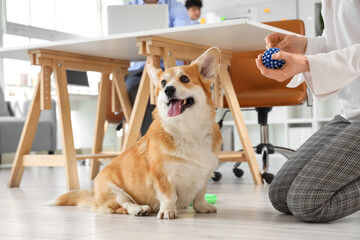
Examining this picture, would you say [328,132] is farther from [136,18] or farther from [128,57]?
[128,57]

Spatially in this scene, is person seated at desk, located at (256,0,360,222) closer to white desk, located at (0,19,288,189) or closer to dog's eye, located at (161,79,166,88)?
dog's eye, located at (161,79,166,88)

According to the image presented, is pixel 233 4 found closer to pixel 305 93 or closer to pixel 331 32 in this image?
pixel 305 93

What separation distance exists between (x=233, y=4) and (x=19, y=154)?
418 cm

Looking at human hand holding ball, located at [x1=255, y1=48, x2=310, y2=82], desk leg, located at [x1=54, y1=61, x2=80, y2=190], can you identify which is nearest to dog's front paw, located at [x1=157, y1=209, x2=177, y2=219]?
human hand holding ball, located at [x1=255, y1=48, x2=310, y2=82]

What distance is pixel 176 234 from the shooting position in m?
1.27

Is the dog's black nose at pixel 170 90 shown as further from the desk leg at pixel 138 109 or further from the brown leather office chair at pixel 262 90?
the brown leather office chair at pixel 262 90

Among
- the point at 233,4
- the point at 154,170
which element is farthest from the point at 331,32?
the point at 233,4

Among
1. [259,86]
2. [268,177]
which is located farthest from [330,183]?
[259,86]

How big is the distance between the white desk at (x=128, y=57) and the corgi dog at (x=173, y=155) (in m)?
0.68

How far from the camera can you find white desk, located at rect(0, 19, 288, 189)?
7.77 ft

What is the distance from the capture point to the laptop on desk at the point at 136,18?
283cm

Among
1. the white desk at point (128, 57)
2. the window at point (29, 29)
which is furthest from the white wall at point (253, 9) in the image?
the white desk at point (128, 57)

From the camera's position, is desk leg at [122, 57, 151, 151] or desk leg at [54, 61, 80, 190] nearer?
desk leg at [122, 57, 151, 151]

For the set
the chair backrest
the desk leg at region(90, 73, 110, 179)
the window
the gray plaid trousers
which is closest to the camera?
the gray plaid trousers
